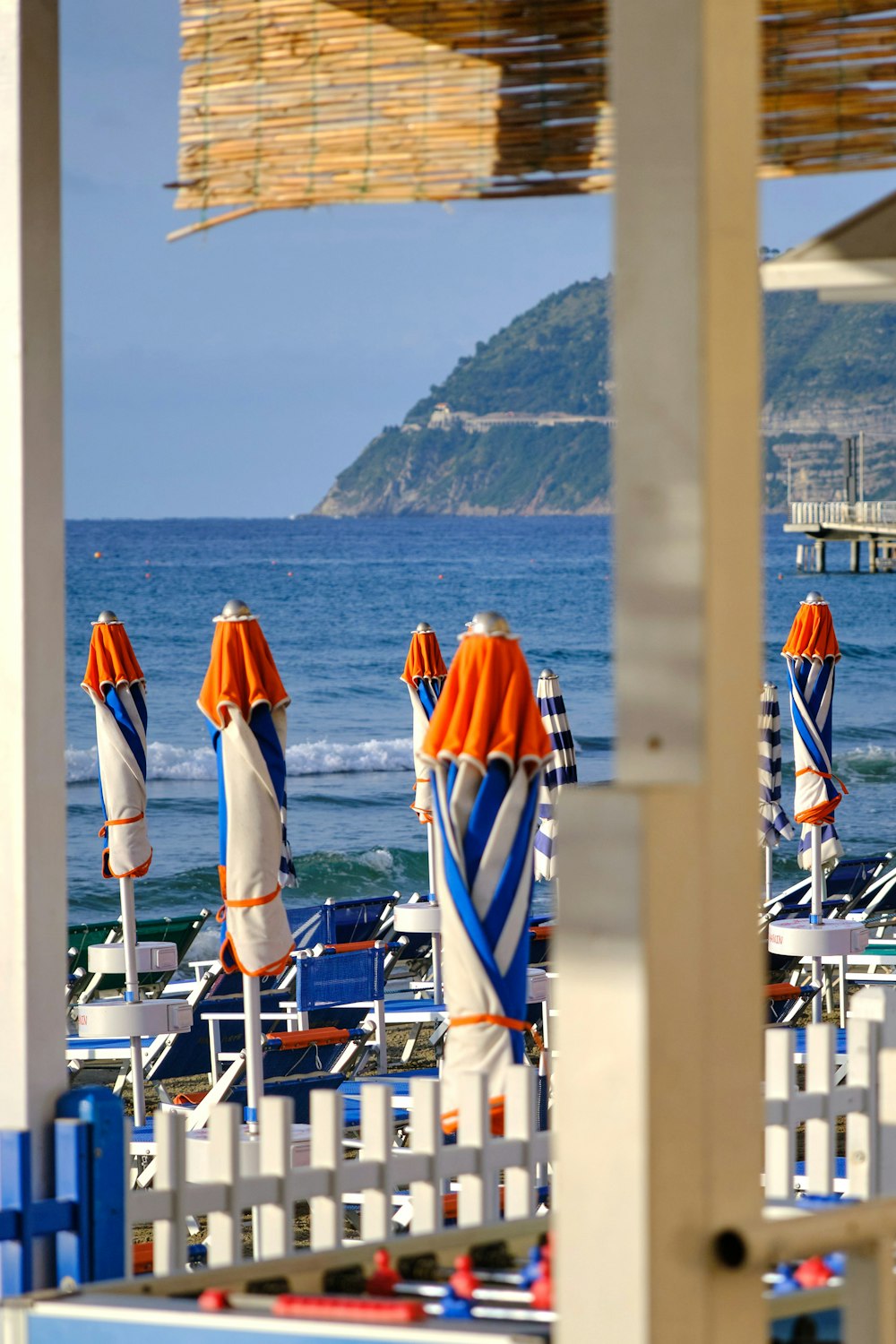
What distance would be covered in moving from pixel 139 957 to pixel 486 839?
4100 mm

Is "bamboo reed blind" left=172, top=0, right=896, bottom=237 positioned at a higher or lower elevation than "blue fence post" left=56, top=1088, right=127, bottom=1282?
higher

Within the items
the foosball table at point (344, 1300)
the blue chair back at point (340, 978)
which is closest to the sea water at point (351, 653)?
the blue chair back at point (340, 978)

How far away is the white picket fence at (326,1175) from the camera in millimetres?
2607

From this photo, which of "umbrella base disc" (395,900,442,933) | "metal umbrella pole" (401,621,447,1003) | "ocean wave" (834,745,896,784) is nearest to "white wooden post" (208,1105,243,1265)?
"umbrella base disc" (395,900,442,933)

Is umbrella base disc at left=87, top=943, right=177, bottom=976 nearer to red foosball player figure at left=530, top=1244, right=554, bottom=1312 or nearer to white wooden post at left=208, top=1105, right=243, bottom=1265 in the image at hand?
white wooden post at left=208, top=1105, right=243, bottom=1265

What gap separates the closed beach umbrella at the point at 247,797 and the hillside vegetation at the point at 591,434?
211 feet

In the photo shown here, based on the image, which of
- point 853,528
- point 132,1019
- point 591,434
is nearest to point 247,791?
point 132,1019

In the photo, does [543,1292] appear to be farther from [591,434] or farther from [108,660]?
[591,434]

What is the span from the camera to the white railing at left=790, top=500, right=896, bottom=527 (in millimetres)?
65125

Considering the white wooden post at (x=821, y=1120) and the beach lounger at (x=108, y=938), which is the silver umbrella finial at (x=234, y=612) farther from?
the beach lounger at (x=108, y=938)

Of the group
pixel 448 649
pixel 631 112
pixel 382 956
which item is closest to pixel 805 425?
pixel 448 649

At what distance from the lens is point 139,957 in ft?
27.2

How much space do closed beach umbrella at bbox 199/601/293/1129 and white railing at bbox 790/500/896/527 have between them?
60.2m

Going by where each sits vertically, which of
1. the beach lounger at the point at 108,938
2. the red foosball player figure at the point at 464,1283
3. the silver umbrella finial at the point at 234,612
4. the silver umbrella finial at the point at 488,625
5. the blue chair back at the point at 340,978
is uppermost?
the silver umbrella finial at the point at 234,612
